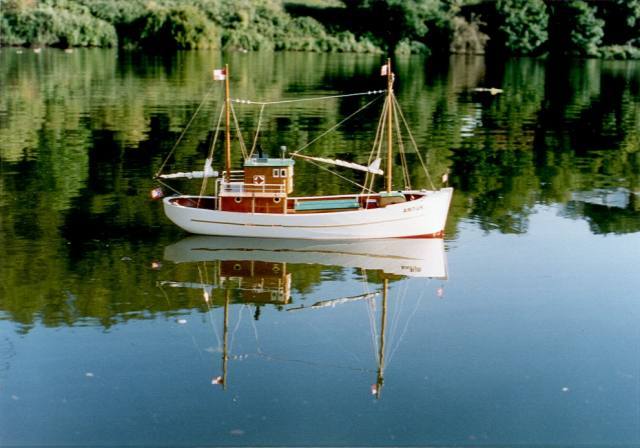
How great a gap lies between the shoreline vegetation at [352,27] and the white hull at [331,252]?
9905 cm

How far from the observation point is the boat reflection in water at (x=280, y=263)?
79.7 ft

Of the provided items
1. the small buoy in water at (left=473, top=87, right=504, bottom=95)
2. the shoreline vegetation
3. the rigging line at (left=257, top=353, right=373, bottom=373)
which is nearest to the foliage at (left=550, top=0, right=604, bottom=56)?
the shoreline vegetation

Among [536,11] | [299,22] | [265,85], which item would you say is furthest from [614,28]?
[265,85]

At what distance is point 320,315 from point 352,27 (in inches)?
4734

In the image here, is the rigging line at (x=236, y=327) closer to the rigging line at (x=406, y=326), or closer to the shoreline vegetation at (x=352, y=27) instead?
the rigging line at (x=406, y=326)

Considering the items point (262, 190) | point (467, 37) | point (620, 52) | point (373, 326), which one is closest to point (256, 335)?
point (373, 326)

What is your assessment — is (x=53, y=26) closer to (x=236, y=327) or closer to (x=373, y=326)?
(x=236, y=327)

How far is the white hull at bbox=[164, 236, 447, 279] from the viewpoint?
27156mm

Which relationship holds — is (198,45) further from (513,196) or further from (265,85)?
(513,196)

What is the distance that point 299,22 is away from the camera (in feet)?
447

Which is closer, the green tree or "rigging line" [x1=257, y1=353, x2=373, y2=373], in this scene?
"rigging line" [x1=257, y1=353, x2=373, y2=373]

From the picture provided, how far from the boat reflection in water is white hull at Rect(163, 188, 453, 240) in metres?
0.26

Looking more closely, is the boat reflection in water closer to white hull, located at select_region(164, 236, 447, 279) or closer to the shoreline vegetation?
white hull, located at select_region(164, 236, 447, 279)

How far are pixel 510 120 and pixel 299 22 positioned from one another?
81.7m
